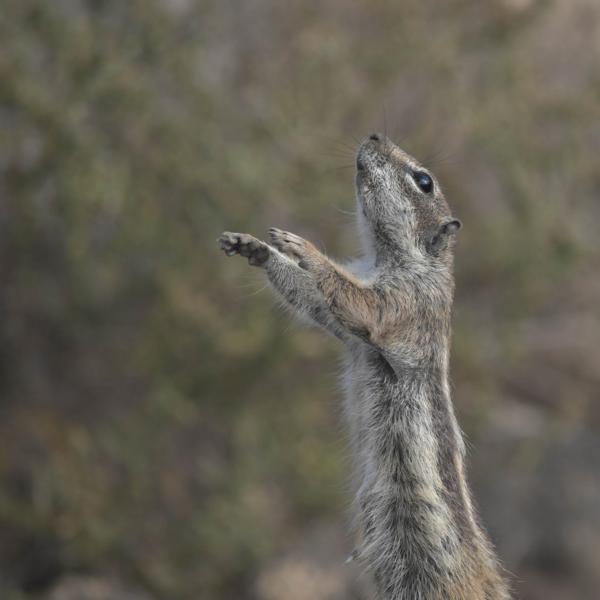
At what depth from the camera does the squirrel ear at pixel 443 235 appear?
6715mm

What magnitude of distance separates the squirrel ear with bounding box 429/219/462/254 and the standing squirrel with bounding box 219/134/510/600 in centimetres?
33

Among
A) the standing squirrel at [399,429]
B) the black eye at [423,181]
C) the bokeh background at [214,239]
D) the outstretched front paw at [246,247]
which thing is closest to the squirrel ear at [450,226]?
the black eye at [423,181]

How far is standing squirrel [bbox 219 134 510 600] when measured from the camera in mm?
6043

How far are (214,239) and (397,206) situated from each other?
532 cm

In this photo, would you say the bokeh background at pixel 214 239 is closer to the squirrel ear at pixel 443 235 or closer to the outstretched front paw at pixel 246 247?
the squirrel ear at pixel 443 235

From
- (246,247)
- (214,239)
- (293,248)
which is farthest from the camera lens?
(214,239)

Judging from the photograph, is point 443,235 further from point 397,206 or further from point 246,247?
point 246,247

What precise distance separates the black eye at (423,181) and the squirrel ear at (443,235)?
0.77 feet

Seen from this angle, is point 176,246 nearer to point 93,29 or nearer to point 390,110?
→ point 93,29

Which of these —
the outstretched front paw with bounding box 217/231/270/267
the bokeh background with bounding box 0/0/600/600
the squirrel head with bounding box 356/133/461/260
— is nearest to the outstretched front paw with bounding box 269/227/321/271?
the outstretched front paw with bounding box 217/231/270/267

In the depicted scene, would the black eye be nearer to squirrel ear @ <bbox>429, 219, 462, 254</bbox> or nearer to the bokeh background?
squirrel ear @ <bbox>429, 219, 462, 254</bbox>

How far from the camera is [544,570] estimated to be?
49.3ft

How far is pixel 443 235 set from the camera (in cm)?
677

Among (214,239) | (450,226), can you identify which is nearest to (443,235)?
(450,226)
